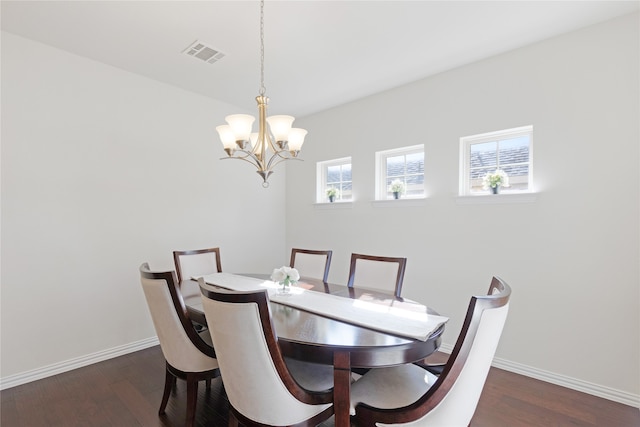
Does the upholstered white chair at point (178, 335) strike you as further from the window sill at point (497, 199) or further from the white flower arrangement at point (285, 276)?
the window sill at point (497, 199)

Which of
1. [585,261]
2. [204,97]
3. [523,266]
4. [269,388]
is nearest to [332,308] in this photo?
[269,388]

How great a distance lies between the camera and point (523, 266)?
8.77 ft

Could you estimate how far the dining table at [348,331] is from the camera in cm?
136

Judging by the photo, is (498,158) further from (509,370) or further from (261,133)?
(261,133)

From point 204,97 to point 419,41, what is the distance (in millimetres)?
2533

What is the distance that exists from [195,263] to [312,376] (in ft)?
5.95

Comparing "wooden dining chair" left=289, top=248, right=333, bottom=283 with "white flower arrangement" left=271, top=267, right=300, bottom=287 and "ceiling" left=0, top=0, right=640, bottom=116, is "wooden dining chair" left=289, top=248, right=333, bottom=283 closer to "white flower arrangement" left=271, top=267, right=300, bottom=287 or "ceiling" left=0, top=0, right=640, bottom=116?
"white flower arrangement" left=271, top=267, right=300, bottom=287

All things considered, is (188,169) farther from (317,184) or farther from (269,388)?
(269,388)

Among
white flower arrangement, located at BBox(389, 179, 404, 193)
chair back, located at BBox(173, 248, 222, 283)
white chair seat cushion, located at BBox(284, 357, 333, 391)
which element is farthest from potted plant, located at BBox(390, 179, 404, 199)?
white chair seat cushion, located at BBox(284, 357, 333, 391)

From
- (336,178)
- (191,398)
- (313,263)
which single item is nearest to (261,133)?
(313,263)

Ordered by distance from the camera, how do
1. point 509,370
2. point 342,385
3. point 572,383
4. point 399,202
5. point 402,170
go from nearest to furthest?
point 342,385
point 572,383
point 509,370
point 399,202
point 402,170

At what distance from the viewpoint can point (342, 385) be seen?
1.35 metres

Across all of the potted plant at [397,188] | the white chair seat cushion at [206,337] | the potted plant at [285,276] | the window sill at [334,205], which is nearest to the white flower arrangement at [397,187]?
the potted plant at [397,188]

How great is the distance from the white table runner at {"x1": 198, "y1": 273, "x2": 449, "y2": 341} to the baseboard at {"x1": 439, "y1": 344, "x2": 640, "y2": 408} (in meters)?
1.57
